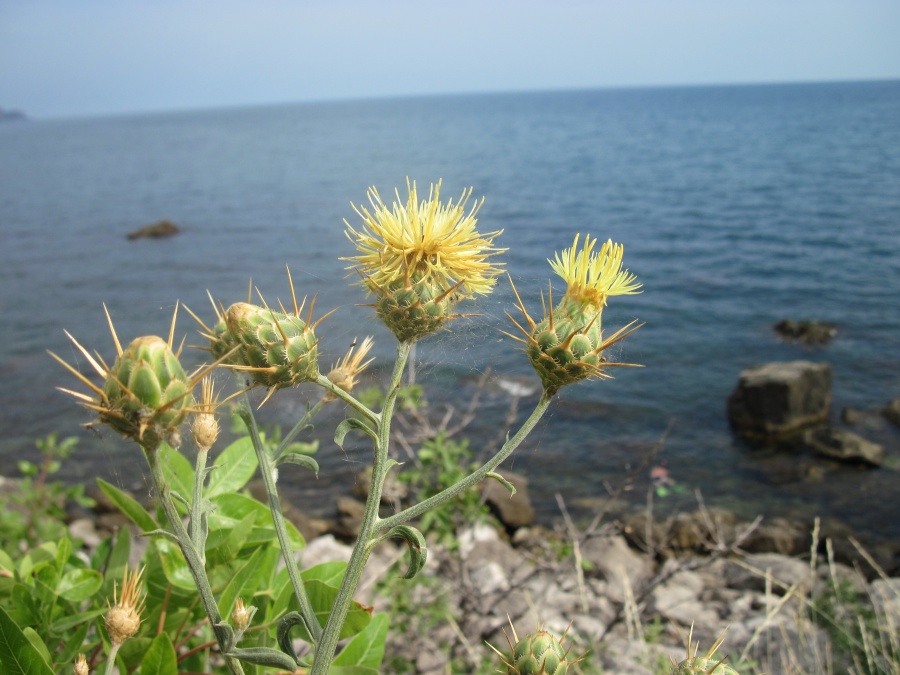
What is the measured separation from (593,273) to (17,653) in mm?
1632

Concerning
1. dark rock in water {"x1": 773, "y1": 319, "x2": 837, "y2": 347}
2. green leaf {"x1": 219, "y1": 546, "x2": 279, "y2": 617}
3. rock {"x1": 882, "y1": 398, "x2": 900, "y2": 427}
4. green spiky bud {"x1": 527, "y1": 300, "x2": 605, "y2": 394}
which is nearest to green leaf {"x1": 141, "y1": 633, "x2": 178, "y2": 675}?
green leaf {"x1": 219, "y1": 546, "x2": 279, "y2": 617}

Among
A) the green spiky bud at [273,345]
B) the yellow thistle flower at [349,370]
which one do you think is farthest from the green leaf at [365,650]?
the green spiky bud at [273,345]

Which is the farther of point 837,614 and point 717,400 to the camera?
point 717,400

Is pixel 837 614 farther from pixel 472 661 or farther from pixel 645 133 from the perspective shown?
pixel 645 133

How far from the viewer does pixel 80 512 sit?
41.9 ft

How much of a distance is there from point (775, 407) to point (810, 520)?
11.5 ft

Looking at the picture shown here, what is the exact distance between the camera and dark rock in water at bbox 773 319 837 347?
20172mm

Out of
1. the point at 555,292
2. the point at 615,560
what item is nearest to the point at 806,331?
the point at 615,560

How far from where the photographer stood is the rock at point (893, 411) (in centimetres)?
1541

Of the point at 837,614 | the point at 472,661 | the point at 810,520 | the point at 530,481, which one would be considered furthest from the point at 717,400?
the point at 472,661

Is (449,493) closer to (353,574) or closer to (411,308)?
(353,574)

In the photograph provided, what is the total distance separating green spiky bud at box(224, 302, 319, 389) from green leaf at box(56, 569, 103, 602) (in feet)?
3.46

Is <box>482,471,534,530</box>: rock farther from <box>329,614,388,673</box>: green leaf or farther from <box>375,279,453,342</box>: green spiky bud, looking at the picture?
<box>375,279,453,342</box>: green spiky bud

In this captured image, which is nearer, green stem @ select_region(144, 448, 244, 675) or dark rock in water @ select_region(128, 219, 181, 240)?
green stem @ select_region(144, 448, 244, 675)
